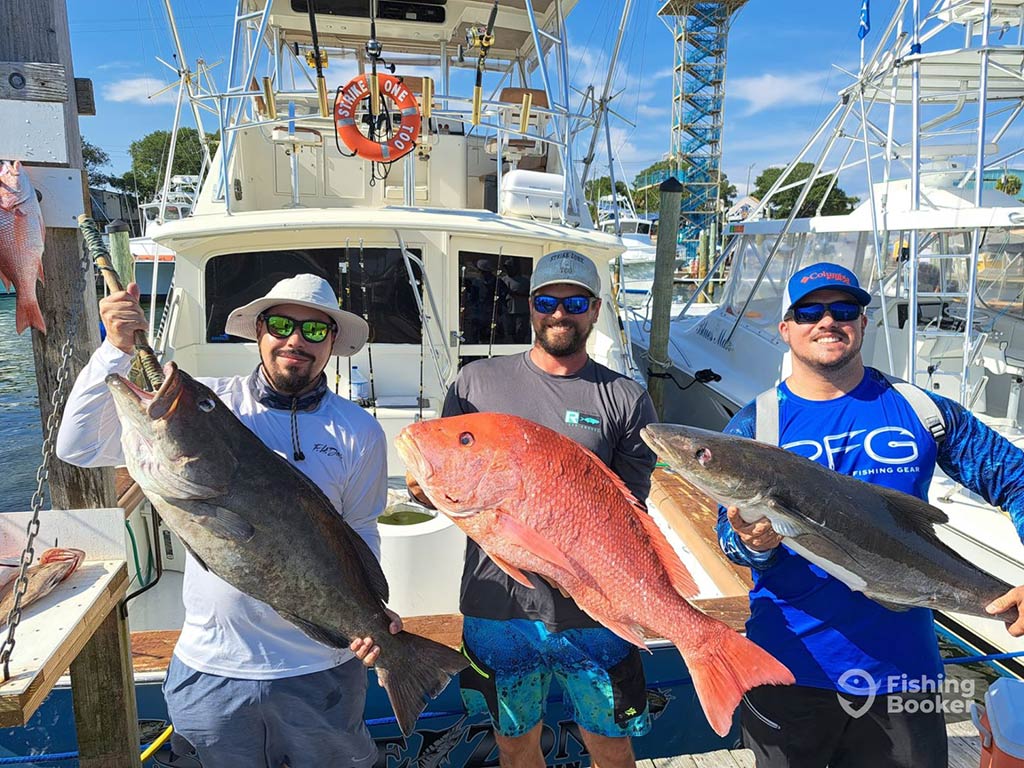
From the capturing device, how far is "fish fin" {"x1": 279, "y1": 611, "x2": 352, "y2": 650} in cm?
182

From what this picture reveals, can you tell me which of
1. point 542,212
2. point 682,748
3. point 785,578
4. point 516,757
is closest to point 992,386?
point 542,212

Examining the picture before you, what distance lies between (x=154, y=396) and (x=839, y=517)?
193cm

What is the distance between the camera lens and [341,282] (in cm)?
579

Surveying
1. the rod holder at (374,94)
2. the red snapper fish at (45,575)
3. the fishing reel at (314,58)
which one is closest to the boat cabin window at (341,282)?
the rod holder at (374,94)

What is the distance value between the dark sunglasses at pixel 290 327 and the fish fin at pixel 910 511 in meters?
1.83

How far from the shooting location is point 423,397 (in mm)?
5883

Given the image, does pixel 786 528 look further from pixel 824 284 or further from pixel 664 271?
pixel 664 271

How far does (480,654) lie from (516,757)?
44 centimetres

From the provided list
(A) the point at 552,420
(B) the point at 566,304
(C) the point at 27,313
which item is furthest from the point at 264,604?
(B) the point at 566,304

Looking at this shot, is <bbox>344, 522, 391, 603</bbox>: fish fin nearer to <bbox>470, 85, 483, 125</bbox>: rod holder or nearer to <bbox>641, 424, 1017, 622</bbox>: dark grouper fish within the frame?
<bbox>641, 424, 1017, 622</bbox>: dark grouper fish

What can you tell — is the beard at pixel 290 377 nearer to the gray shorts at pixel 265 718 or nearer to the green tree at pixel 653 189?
the gray shorts at pixel 265 718

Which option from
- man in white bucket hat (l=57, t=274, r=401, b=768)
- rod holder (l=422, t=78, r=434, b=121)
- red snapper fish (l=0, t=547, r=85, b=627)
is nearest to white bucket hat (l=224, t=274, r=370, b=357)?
man in white bucket hat (l=57, t=274, r=401, b=768)

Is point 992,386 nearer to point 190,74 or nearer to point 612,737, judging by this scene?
point 612,737

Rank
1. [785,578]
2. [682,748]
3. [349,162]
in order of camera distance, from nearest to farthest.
A: 1. [785,578]
2. [682,748]
3. [349,162]
